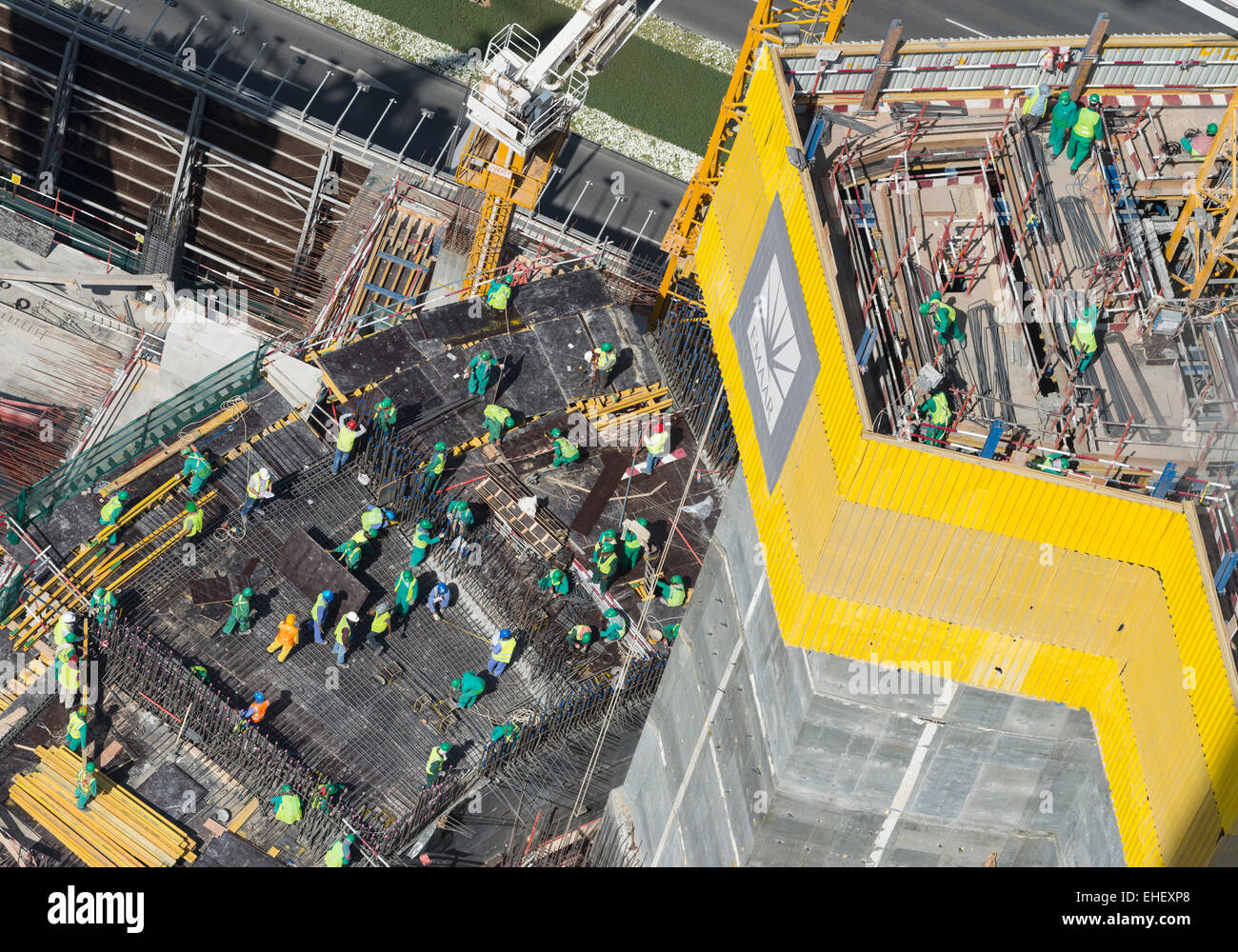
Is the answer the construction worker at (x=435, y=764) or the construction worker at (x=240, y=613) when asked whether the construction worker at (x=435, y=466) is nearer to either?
the construction worker at (x=240, y=613)

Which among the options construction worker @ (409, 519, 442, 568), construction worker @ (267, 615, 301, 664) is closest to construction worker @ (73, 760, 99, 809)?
construction worker @ (267, 615, 301, 664)

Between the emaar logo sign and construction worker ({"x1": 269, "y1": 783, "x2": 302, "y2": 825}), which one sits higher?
the emaar logo sign

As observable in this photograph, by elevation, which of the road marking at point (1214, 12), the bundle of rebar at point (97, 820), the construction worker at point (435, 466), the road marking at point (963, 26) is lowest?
the bundle of rebar at point (97, 820)

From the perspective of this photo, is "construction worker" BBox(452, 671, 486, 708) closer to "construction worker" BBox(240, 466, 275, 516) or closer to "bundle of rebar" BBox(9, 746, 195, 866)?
"construction worker" BBox(240, 466, 275, 516)

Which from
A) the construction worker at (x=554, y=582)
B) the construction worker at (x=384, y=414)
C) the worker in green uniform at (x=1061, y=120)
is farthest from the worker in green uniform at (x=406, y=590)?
the worker in green uniform at (x=1061, y=120)

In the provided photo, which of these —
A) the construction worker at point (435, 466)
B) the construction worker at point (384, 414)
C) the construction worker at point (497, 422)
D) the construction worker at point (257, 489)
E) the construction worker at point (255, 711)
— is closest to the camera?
the construction worker at point (255, 711)

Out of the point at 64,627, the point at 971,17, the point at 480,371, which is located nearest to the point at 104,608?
the point at 64,627
